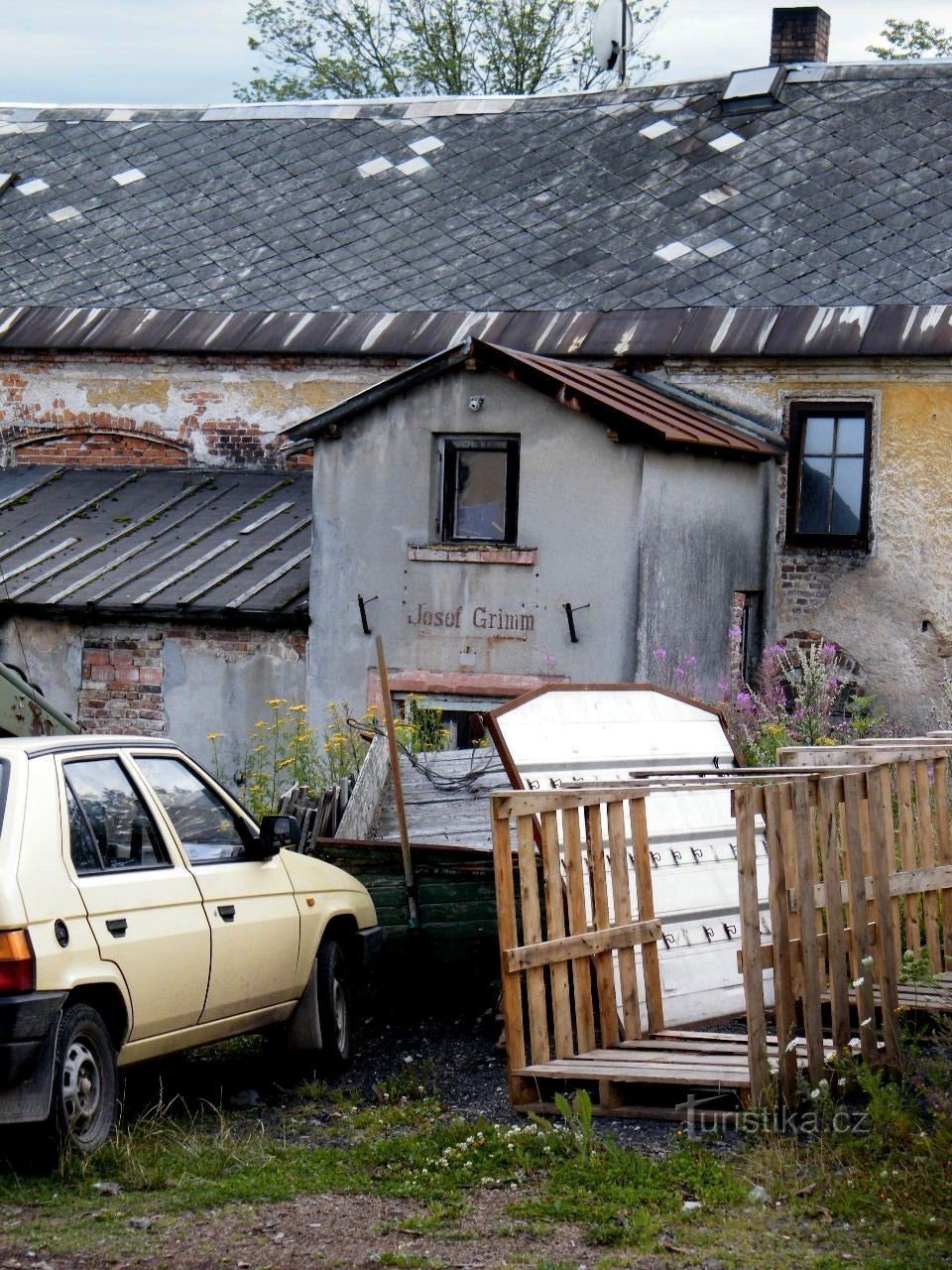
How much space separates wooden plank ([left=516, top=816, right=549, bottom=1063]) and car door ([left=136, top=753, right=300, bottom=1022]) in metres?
1.18

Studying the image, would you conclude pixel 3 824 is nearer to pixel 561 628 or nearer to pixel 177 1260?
pixel 177 1260

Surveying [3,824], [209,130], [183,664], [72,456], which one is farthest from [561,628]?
[209,130]

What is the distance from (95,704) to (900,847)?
9.40 metres

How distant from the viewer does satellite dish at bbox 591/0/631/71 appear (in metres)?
23.7

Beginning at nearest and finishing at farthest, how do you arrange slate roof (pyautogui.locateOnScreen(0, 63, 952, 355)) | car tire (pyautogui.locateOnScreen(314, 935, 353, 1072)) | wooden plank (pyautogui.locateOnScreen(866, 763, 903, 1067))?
wooden plank (pyautogui.locateOnScreen(866, 763, 903, 1067))
car tire (pyautogui.locateOnScreen(314, 935, 353, 1072))
slate roof (pyautogui.locateOnScreen(0, 63, 952, 355))

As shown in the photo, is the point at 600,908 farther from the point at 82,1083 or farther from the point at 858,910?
the point at 82,1083

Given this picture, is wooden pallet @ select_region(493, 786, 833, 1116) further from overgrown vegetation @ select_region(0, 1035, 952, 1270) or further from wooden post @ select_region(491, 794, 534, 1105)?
overgrown vegetation @ select_region(0, 1035, 952, 1270)

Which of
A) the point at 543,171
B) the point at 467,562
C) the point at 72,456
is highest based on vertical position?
the point at 543,171

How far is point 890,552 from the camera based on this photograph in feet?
51.6

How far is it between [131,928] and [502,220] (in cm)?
1352

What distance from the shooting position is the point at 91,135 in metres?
21.6

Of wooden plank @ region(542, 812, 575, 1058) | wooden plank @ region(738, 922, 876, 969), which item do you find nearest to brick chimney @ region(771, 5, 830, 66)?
wooden plank @ region(738, 922, 876, 969)

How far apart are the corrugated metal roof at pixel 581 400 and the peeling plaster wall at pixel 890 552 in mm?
1028

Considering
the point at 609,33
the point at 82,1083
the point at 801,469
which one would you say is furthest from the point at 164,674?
the point at 609,33
